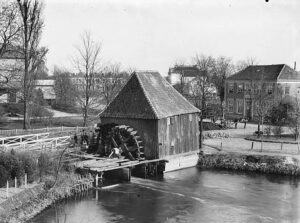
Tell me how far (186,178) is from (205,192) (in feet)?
11.6

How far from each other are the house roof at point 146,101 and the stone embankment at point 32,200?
252 inches

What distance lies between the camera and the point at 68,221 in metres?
20.5

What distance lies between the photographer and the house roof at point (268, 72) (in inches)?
2101

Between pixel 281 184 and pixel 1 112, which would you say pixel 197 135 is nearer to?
pixel 281 184

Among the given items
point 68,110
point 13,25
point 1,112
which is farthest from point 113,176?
point 68,110

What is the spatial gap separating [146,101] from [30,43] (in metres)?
14.7

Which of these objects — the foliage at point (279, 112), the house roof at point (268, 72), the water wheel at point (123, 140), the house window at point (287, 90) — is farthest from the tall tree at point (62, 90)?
the water wheel at point (123, 140)

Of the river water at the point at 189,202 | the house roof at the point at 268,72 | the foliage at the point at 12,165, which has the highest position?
the house roof at the point at 268,72

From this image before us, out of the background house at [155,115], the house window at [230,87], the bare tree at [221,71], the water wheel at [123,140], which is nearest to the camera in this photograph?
the water wheel at [123,140]

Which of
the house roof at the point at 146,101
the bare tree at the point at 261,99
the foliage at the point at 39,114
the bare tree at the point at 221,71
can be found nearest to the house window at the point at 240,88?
the bare tree at the point at 261,99

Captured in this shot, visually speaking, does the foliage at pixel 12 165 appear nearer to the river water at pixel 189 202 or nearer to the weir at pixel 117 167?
the river water at pixel 189 202

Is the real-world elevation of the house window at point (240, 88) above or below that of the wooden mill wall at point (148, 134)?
above

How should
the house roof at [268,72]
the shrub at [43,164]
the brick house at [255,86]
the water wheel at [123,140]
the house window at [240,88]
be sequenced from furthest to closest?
the house window at [240,88], the house roof at [268,72], the brick house at [255,86], the water wheel at [123,140], the shrub at [43,164]

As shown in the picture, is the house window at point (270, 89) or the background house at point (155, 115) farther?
the house window at point (270, 89)
